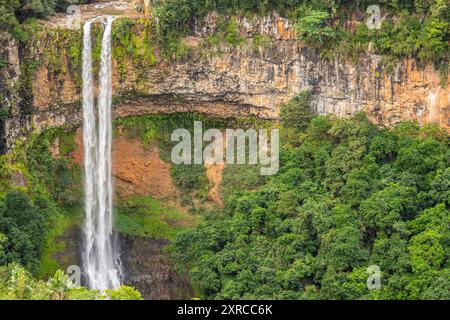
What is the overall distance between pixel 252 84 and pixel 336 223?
8.66 m

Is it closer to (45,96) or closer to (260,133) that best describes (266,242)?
(260,133)

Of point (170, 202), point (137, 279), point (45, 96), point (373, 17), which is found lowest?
point (137, 279)

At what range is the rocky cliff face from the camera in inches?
1235

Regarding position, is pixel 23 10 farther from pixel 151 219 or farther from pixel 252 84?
pixel 151 219

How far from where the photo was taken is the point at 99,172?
111ft

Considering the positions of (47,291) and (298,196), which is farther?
(298,196)

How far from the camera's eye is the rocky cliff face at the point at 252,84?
31.4 metres

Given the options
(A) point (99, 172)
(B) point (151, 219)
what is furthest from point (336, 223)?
(A) point (99, 172)

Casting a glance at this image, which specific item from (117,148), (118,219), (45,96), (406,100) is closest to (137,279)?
(118,219)

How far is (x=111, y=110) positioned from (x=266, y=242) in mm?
9765

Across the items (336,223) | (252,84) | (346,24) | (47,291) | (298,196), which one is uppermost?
(346,24)

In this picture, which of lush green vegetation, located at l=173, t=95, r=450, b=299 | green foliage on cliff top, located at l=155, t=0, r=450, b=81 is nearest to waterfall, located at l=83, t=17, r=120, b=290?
green foliage on cliff top, located at l=155, t=0, r=450, b=81
